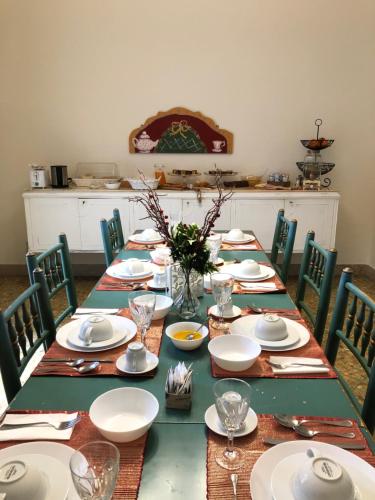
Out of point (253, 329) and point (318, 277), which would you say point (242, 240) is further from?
point (253, 329)

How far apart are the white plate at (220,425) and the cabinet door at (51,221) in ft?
9.96

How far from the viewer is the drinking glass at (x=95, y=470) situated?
719 mm

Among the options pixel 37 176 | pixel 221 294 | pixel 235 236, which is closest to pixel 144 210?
pixel 37 176

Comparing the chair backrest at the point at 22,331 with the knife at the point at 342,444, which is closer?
the knife at the point at 342,444

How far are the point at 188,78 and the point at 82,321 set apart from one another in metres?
3.07

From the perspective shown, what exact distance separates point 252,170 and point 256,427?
337 centimetres

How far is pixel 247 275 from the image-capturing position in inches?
77.0

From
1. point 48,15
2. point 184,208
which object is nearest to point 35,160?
point 48,15

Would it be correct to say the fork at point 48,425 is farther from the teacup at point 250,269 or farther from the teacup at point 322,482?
the teacup at point 250,269

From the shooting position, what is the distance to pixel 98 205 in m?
3.77

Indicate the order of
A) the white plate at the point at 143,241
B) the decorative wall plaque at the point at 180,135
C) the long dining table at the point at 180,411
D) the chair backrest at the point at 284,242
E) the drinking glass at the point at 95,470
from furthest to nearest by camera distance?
the decorative wall plaque at the point at 180,135 < the white plate at the point at 143,241 < the chair backrest at the point at 284,242 < the long dining table at the point at 180,411 < the drinking glass at the point at 95,470

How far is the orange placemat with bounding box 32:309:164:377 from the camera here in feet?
3.88

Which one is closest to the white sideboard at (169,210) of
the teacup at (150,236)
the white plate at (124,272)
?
the teacup at (150,236)

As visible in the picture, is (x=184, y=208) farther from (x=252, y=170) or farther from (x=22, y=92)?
(x=22, y=92)
